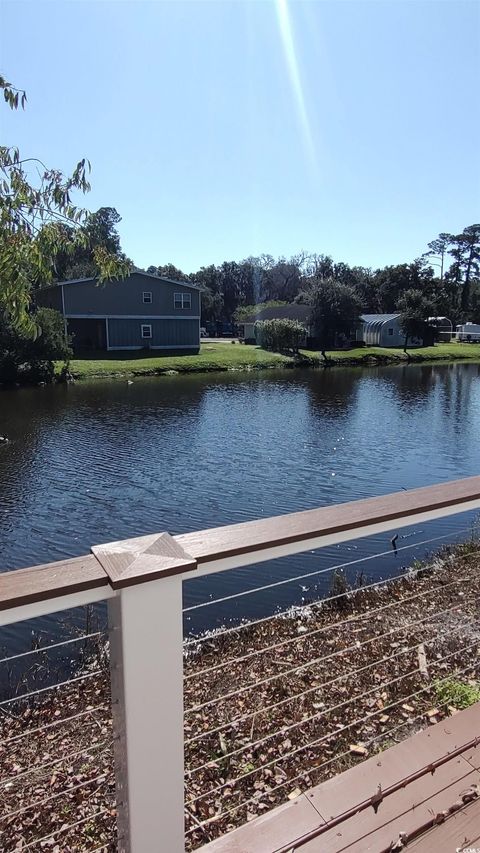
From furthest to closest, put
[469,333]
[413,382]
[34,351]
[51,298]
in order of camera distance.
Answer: [469,333] → [51,298] → [413,382] → [34,351]

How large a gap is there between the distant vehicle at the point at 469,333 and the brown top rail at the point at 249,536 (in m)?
58.2

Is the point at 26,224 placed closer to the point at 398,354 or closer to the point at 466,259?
the point at 398,354

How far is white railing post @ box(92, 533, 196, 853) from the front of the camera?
124 centimetres

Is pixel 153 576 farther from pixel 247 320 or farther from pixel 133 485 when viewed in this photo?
pixel 247 320

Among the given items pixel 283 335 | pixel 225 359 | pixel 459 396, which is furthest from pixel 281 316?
pixel 459 396

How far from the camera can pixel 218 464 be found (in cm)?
1295

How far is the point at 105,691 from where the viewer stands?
4305mm

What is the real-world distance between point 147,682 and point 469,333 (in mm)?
60137

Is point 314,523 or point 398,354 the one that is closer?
point 314,523

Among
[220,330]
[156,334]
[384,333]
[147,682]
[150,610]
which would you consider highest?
[220,330]

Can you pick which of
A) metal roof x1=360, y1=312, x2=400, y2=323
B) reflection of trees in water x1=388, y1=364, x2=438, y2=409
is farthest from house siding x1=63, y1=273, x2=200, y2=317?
metal roof x1=360, y1=312, x2=400, y2=323

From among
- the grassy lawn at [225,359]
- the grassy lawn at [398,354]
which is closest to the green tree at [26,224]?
the grassy lawn at [225,359]

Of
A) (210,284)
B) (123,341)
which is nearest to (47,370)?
(123,341)

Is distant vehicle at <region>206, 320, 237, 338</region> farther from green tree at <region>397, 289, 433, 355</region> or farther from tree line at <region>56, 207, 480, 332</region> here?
green tree at <region>397, 289, 433, 355</region>
